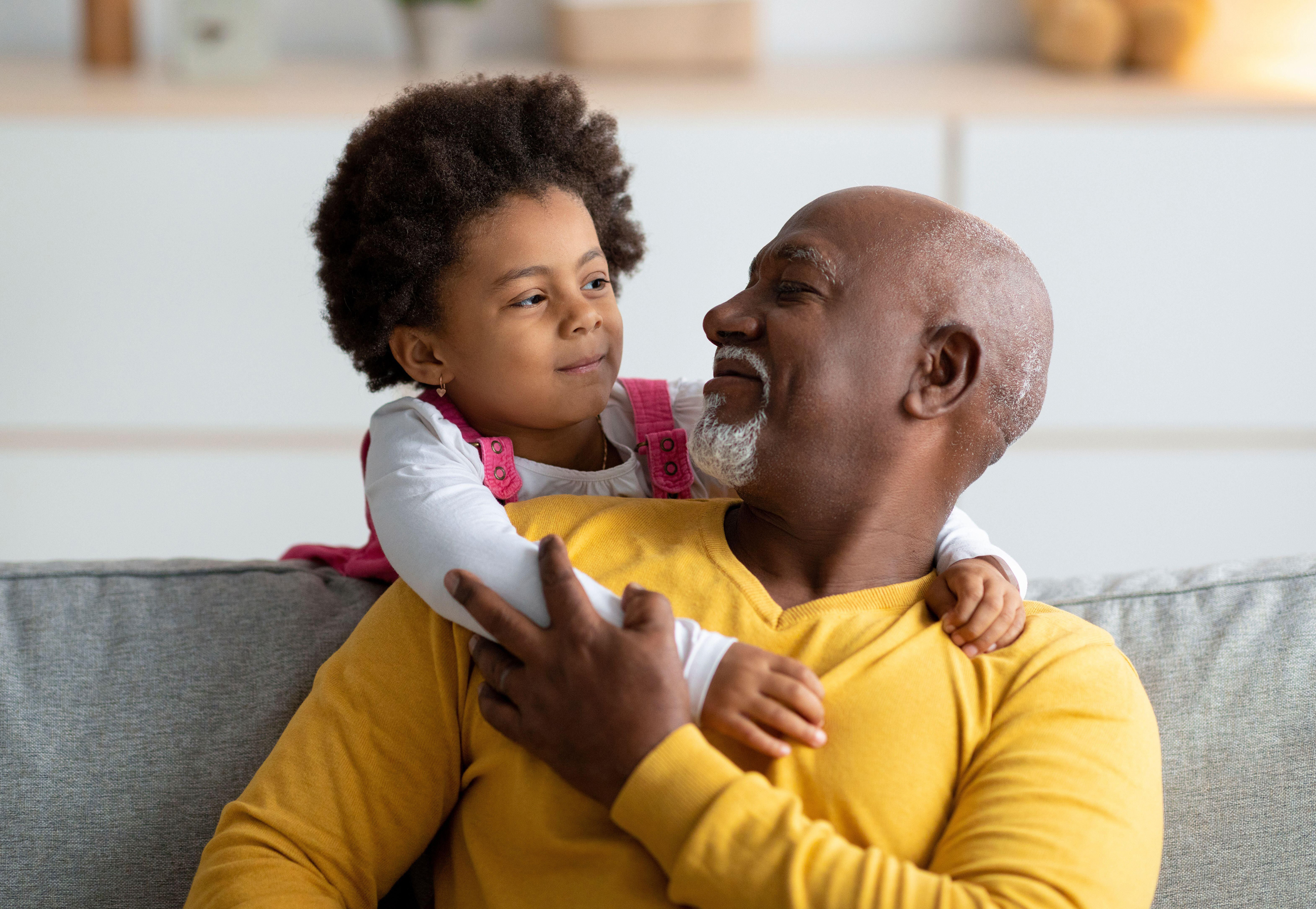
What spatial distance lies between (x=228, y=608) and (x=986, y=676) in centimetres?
88

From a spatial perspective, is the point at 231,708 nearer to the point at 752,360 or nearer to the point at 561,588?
the point at 561,588

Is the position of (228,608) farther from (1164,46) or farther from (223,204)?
(1164,46)

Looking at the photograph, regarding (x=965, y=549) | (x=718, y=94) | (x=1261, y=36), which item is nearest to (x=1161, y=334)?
(x=1261, y=36)

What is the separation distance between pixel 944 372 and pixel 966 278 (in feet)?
0.33

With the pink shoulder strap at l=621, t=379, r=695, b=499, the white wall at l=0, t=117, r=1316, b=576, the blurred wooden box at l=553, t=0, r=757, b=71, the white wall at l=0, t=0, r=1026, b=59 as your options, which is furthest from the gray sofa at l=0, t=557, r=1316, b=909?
the white wall at l=0, t=0, r=1026, b=59

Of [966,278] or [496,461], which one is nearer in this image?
[966,278]

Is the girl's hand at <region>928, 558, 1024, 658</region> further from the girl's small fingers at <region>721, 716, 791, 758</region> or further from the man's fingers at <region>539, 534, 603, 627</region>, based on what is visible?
the man's fingers at <region>539, 534, 603, 627</region>

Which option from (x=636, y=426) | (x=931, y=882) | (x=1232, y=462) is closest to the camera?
(x=931, y=882)

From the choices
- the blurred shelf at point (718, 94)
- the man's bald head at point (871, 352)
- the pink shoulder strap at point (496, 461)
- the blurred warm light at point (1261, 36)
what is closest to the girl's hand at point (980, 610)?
the man's bald head at point (871, 352)

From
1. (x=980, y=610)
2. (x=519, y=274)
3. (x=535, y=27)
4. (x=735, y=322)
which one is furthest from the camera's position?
(x=535, y=27)

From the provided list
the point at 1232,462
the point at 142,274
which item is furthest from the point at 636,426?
the point at 1232,462

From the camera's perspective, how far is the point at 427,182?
5.03 feet

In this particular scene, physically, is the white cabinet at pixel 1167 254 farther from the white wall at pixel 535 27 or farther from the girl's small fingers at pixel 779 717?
the girl's small fingers at pixel 779 717

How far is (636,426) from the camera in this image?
5.45 ft
